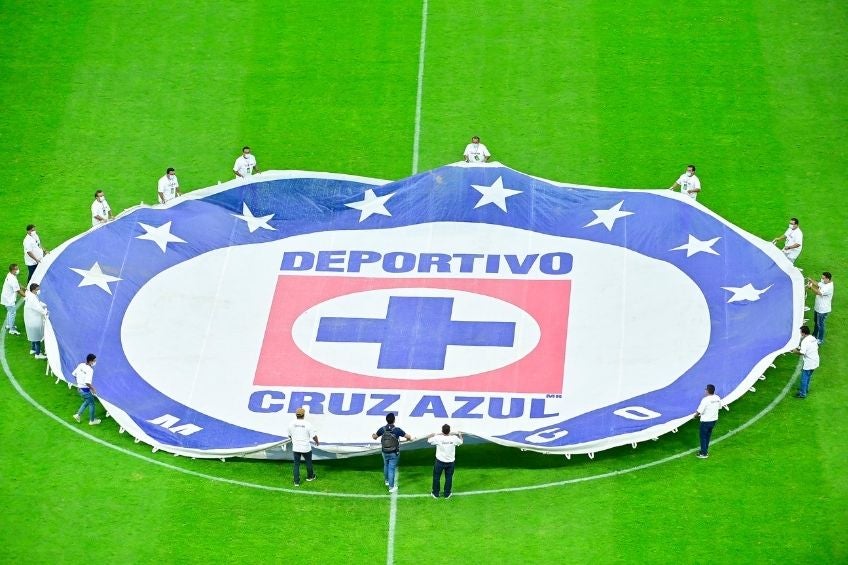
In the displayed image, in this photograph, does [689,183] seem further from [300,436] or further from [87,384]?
[87,384]

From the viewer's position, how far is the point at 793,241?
35031 mm

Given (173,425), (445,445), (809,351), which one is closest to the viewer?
(445,445)

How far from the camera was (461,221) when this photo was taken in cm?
3578

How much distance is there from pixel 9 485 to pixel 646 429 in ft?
36.0

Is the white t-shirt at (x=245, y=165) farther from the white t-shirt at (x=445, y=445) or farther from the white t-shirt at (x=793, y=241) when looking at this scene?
the white t-shirt at (x=793, y=241)

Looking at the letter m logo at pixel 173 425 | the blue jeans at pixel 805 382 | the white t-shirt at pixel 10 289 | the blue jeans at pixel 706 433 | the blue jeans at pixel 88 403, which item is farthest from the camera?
the white t-shirt at pixel 10 289

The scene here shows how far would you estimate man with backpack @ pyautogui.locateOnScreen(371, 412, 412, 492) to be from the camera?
3030cm

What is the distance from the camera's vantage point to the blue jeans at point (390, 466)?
3050 cm

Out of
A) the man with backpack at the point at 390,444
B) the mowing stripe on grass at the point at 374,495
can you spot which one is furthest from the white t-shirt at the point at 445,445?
the mowing stripe on grass at the point at 374,495

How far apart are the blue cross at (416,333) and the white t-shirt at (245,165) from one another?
5.17 m

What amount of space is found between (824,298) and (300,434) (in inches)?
404

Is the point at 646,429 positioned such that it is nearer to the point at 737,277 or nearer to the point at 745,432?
the point at 745,432

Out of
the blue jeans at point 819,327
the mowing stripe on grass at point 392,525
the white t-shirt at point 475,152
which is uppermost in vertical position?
the white t-shirt at point 475,152

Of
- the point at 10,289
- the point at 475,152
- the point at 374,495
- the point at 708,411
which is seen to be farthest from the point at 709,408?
the point at 10,289
